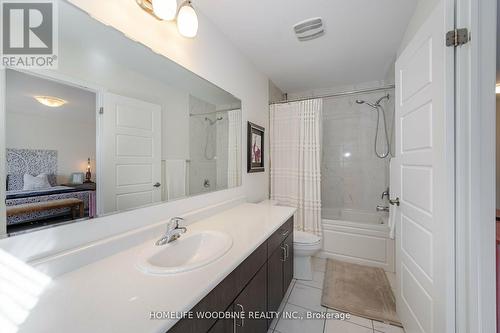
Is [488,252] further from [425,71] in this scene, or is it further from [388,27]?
[388,27]

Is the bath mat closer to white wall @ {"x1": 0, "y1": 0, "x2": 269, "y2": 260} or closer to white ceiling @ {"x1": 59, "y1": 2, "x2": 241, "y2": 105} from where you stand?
white wall @ {"x1": 0, "y1": 0, "x2": 269, "y2": 260}

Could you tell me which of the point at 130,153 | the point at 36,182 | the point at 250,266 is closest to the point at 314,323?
the point at 250,266

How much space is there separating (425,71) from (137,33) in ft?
5.32

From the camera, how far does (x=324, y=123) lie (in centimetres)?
330

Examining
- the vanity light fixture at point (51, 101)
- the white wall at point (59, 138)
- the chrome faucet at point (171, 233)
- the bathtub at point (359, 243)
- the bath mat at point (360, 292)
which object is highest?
the vanity light fixture at point (51, 101)

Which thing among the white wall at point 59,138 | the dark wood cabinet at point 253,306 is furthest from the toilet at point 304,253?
the white wall at point 59,138

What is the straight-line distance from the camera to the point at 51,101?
76 cm

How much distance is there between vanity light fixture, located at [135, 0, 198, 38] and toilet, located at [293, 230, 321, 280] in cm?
199

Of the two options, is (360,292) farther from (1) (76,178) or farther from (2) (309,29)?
(2) (309,29)

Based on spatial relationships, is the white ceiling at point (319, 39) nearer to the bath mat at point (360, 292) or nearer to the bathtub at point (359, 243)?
the bathtub at point (359, 243)

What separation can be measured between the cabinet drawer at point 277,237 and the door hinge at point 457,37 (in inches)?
55.4

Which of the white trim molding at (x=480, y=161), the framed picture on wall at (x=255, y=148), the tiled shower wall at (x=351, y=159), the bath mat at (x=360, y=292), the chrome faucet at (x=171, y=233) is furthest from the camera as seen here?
the tiled shower wall at (x=351, y=159)

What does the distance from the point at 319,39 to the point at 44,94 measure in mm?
2072
